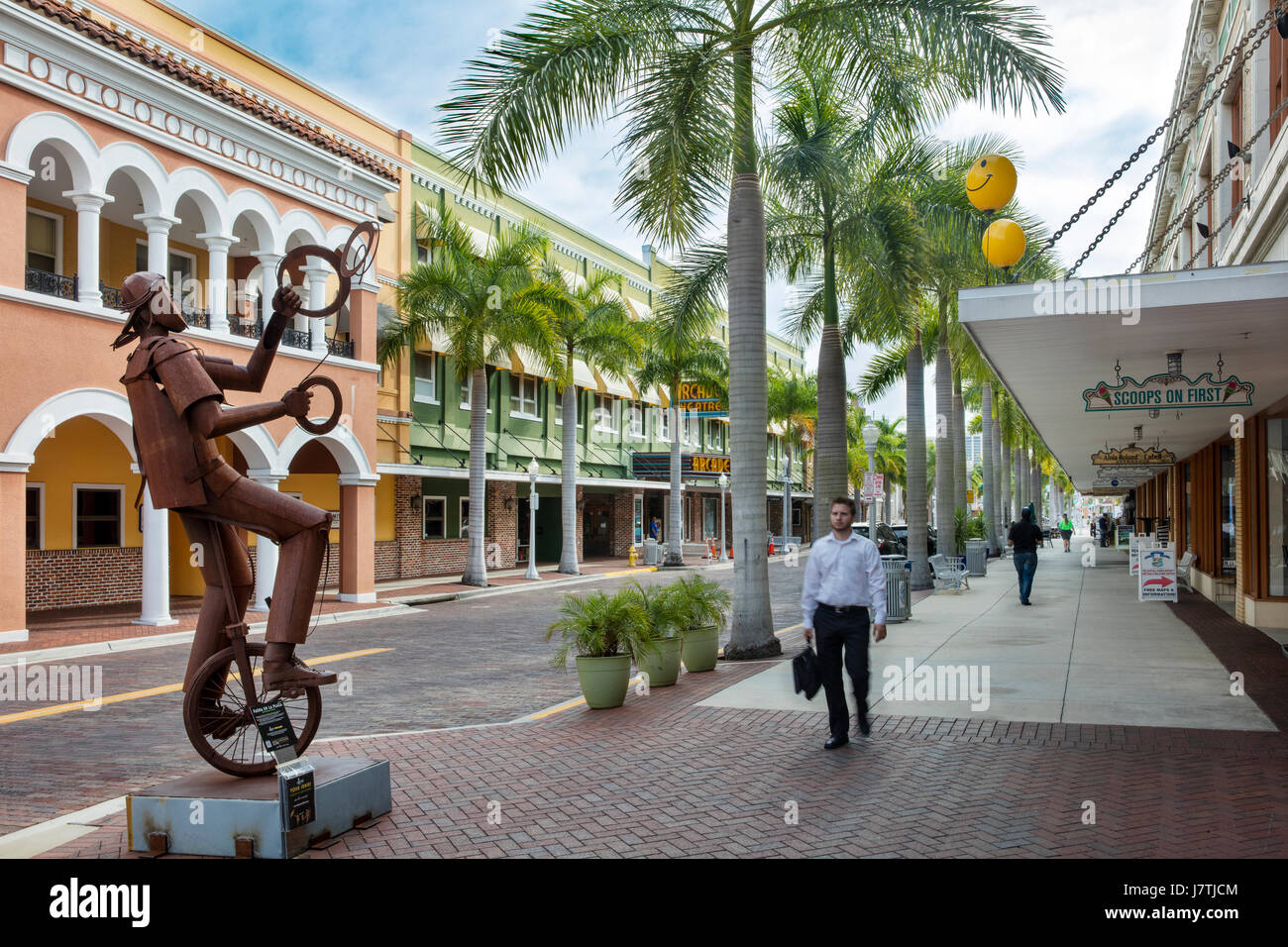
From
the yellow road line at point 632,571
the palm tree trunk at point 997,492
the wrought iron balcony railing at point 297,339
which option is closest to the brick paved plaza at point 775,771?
the wrought iron balcony railing at point 297,339

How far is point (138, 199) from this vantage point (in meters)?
19.3

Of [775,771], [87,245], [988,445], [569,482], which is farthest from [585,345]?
[775,771]

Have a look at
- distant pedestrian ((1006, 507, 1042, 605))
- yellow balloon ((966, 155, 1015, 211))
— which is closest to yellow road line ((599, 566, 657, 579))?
distant pedestrian ((1006, 507, 1042, 605))

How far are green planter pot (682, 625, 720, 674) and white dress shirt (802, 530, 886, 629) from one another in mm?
3578

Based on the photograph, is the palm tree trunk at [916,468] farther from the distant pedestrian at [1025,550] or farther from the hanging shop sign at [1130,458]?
the hanging shop sign at [1130,458]

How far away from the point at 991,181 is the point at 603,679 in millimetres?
5551

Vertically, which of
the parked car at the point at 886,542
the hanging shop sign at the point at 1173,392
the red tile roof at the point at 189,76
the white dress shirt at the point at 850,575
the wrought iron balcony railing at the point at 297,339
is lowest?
the parked car at the point at 886,542

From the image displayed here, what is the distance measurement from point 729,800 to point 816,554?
223 centimetres

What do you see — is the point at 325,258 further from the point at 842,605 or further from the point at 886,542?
the point at 886,542

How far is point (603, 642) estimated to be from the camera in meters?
9.20

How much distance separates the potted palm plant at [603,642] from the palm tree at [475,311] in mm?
17302

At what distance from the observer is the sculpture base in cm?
521

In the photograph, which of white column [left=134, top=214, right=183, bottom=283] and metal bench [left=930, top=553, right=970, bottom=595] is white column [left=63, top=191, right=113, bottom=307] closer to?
white column [left=134, top=214, right=183, bottom=283]

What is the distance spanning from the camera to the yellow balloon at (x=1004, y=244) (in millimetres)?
8969
